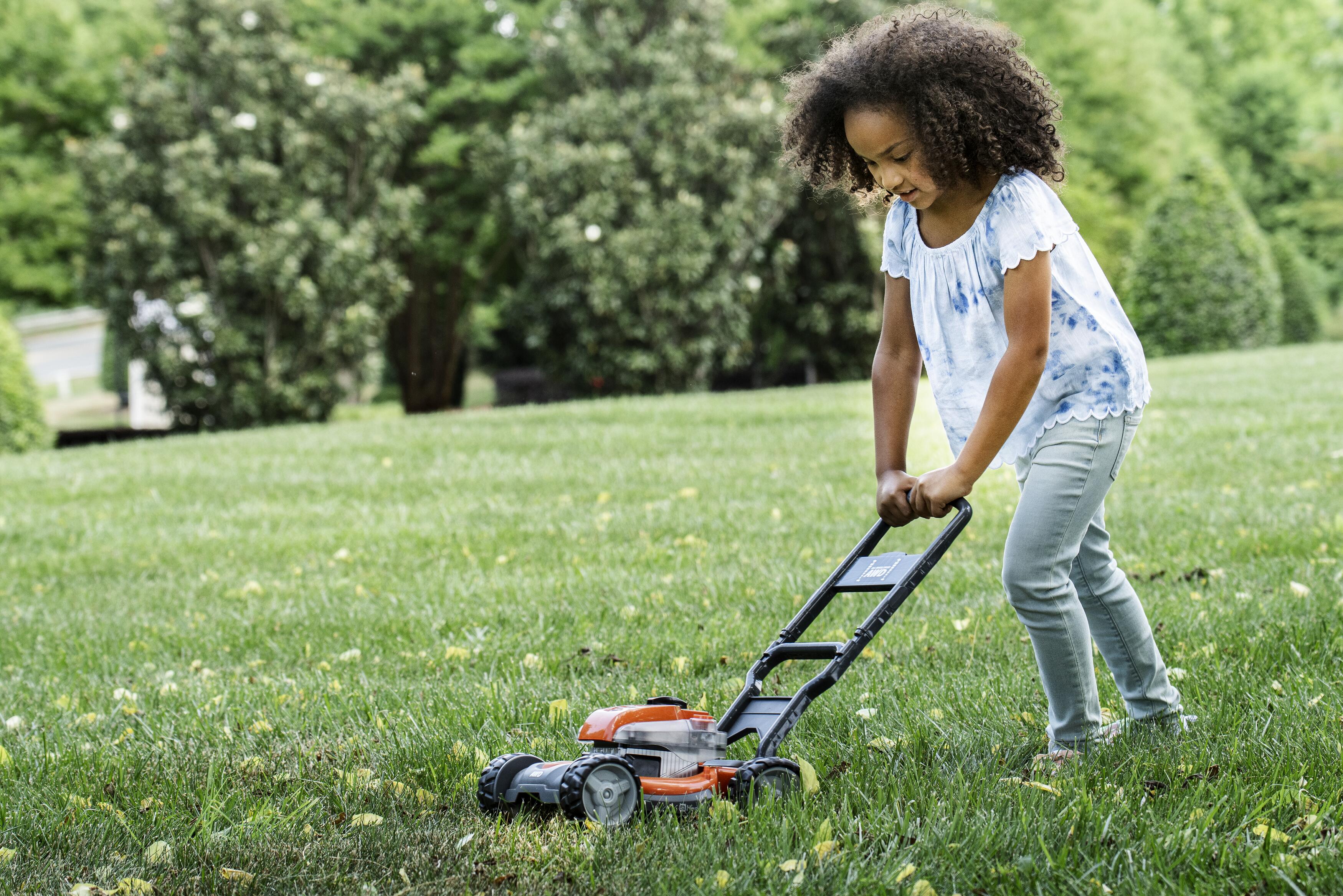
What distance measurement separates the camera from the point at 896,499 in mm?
2723

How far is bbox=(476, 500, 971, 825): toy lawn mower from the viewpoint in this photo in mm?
2502

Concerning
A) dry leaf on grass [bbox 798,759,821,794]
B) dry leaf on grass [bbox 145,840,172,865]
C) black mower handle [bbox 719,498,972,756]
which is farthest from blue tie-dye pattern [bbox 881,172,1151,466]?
dry leaf on grass [bbox 145,840,172,865]

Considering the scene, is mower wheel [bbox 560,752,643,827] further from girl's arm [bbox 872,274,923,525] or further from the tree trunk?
the tree trunk

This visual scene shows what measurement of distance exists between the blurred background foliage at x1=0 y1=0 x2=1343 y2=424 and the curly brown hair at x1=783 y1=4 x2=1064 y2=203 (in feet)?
45.8

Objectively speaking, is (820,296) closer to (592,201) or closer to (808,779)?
(592,201)

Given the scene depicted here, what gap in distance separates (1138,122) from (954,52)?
1154 inches

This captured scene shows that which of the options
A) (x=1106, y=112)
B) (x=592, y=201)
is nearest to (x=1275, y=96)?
(x=1106, y=112)

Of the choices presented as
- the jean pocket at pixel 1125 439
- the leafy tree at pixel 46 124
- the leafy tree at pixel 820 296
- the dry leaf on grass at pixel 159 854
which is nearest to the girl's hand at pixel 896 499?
the jean pocket at pixel 1125 439

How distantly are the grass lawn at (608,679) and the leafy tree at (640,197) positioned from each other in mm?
8353

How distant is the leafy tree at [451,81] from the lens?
19578 millimetres

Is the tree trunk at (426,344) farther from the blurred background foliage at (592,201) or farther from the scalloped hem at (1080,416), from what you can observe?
the scalloped hem at (1080,416)

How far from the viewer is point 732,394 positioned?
15.1 m

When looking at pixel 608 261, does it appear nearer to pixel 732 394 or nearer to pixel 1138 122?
pixel 732 394

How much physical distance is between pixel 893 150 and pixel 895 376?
24.1 inches
